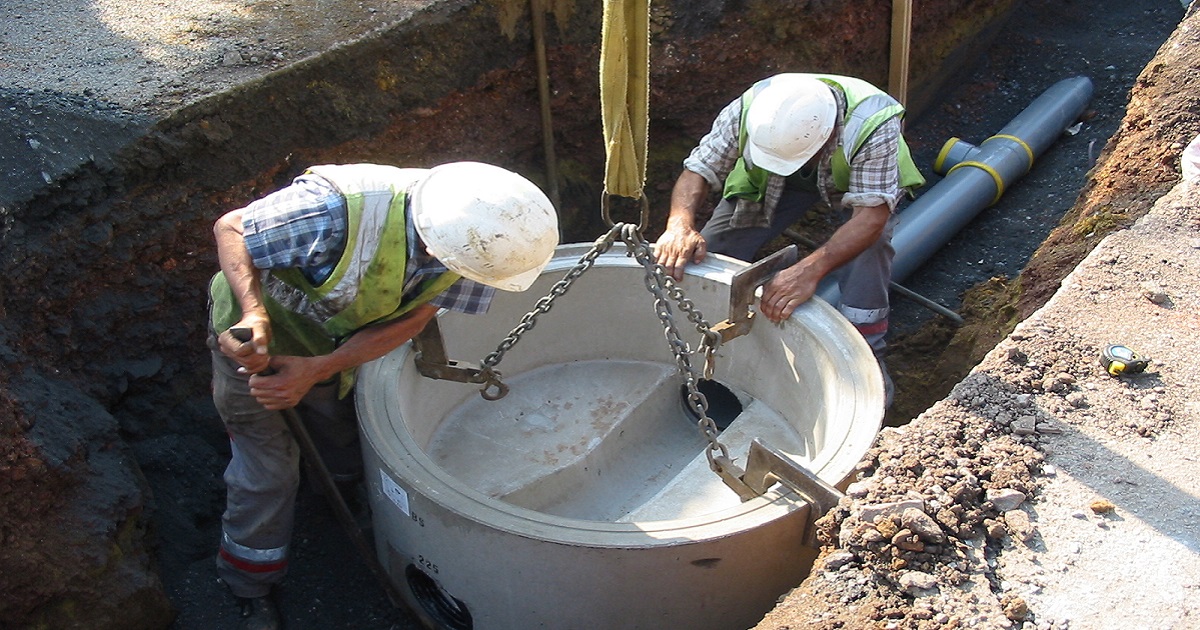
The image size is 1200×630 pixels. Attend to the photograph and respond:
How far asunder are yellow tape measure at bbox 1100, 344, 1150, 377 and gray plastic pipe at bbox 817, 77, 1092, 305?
1884 mm

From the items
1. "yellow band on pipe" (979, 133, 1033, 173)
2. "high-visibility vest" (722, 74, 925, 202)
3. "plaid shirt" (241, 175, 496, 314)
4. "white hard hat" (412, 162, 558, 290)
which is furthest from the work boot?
"yellow band on pipe" (979, 133, 1033, 173)

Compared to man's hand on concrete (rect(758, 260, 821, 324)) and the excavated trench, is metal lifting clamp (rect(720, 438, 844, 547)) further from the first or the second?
the excavated trench

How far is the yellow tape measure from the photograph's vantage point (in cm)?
294

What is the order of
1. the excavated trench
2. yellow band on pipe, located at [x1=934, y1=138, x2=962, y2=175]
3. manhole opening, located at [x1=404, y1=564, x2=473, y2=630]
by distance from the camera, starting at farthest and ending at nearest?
yellow band on pipe, located at [x1=934, y1=138, x2=962, y2=175] → manhole opening, located at [x1=404, y1=564, x2=473, y2=630] → the excavated trench

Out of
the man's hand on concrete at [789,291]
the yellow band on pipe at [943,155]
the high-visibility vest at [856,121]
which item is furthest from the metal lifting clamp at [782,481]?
Answer: the yellow band on pipe at [943,155]

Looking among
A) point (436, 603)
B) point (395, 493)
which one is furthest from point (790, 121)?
point (436, 603)

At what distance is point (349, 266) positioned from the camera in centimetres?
287

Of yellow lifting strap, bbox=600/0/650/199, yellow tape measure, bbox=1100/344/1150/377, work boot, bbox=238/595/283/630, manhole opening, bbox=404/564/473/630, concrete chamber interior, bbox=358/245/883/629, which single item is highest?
yellow lifting strap, bbox=600/0/650/199

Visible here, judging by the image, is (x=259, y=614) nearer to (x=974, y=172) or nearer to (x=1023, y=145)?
(x=974, y=172)

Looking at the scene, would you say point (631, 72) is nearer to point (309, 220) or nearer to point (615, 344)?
point (309, 220)

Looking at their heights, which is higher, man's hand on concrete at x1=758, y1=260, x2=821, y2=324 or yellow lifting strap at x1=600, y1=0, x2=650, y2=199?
yellow lifting strap at x1=600, y1=0, x2=650, y2=199

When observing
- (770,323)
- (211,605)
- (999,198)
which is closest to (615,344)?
(770,323)

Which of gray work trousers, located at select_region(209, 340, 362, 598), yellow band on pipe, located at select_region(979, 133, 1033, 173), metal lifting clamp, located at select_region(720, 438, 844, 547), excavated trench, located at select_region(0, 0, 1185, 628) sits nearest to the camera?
metal lifting clamp, located at select_region(720, 438, 844, 547)

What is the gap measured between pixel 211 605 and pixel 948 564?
2.66m
